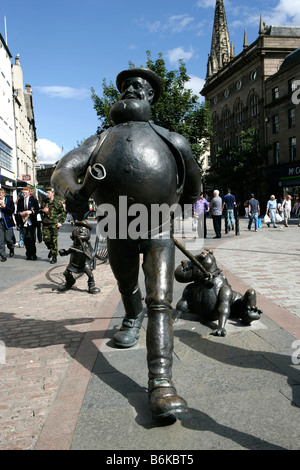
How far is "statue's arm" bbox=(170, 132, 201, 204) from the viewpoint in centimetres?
260

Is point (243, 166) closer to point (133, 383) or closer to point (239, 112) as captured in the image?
point (239, 112)

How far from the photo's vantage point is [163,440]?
198cm

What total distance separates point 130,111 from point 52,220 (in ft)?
21.9

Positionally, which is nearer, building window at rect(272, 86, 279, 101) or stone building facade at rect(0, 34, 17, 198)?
stone building facade at rect(0, 34, 17, 198)

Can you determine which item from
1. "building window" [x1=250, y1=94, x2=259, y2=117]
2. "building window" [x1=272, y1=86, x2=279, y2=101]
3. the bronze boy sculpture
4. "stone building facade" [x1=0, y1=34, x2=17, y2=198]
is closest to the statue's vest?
the bronze boy sculpture

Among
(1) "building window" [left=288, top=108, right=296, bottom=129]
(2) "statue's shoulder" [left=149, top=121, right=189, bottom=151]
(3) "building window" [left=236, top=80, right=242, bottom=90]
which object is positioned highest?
(3) "building window" [left=236, top=80, right=242, bottom=90]

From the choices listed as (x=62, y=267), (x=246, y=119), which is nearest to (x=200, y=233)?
(x=62, y=267)

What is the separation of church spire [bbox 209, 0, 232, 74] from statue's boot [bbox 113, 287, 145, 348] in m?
76.7

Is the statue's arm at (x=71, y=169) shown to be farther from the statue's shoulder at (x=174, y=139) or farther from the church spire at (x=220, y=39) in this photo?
the church spire at (x=220, y=39)

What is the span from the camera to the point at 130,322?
11.2 feet

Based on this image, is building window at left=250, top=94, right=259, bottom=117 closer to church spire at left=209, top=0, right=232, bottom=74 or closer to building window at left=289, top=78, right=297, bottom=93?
building window at left=289, top=78, right=297, bottom=93

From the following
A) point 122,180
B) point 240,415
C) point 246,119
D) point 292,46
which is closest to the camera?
point 240,415

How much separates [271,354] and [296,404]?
0.78 m

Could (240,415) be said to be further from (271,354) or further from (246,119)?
(246,119)
